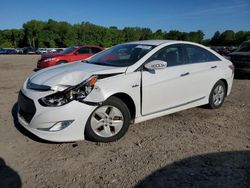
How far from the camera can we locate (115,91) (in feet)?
13.3

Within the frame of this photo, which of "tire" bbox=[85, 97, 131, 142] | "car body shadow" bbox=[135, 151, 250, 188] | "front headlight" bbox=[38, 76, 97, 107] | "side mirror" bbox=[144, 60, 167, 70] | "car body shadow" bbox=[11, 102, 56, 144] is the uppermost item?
"side mirror" bbox=[144, 60, 167, 70]

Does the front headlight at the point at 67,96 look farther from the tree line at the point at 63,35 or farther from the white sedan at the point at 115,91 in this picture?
the tree line at the point at 63,35

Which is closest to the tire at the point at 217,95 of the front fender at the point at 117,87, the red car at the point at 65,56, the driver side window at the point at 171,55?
the driver side window at the point at 171,55

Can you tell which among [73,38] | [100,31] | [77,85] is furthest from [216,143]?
[100,31]

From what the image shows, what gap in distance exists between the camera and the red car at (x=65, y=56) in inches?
522

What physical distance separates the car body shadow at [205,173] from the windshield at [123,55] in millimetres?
1863

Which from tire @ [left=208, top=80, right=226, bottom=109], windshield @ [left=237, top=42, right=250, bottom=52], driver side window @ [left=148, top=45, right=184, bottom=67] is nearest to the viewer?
driver side window @ [left=148, top=45, right=184, bottom=67]

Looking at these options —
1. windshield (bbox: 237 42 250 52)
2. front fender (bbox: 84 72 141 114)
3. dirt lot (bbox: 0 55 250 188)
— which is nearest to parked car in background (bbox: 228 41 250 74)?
windshield (bbox: 237 42 250 52)

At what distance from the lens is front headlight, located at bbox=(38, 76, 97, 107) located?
12.4 ft

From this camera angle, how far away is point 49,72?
4.53 meters

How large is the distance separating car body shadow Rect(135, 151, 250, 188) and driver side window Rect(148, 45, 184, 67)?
1863mm

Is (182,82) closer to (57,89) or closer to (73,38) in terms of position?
(57,89)

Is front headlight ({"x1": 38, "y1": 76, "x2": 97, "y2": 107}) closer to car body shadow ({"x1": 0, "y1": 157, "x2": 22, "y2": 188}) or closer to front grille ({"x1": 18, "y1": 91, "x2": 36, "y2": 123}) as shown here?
front grille ({"x1": 18, "y1": 91, "x2": 36, "y2": 123})

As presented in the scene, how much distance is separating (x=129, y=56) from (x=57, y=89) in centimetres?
154
